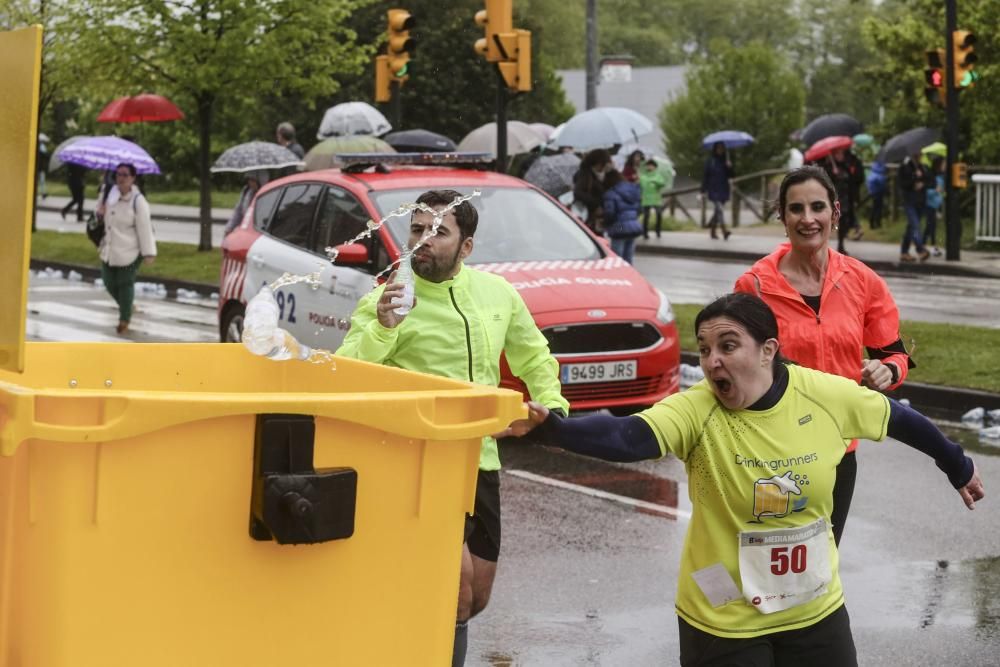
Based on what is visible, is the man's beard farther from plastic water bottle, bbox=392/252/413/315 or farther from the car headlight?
the car headlight

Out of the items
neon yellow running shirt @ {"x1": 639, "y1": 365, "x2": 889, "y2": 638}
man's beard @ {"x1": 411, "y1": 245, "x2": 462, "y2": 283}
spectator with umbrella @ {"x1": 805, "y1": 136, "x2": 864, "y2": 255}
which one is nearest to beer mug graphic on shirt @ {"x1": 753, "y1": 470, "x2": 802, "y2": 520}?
neon yellow running shirt @ {"x1": 639, "y1": 365, "x2": 889, "y2": 638}

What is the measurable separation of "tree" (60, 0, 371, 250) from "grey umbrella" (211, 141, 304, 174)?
2.86 m

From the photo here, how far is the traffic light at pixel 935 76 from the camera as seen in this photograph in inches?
894

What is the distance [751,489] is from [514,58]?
14.6 metres

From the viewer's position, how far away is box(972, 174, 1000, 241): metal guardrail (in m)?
25.0

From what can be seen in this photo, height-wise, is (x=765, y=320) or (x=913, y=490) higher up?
(x=765, y=320)

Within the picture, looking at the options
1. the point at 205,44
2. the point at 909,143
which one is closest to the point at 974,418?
the point at 205,44

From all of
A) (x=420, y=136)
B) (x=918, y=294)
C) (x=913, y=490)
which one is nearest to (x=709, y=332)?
(x=913, y=490)

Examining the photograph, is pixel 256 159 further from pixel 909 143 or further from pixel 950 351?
pixel 909 143

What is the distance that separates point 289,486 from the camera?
11.2 ft

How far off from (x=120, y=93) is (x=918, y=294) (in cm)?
1392

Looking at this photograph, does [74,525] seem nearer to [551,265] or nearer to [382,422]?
[382,422]

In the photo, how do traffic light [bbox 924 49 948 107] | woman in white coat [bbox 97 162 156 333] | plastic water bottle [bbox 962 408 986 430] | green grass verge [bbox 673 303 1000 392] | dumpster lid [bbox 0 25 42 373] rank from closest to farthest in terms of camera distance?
dumpster lid [bbox 0 25 42 373]
plastic water bottle [bbox 962 408 986 430]
green grass verge [bbox 673 303 1000 392]
woman in white coat [bbox 97 162 156 333]
traffic light [bbox 924 49 948 107]

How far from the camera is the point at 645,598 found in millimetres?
6816
